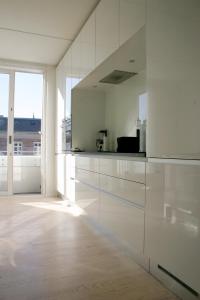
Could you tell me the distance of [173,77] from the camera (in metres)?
1.57

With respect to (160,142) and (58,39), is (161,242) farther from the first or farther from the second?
(58,39)

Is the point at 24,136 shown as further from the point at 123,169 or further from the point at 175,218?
the point at 175,218

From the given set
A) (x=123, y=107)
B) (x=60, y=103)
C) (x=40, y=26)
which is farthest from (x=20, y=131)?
(x=123, y=107)

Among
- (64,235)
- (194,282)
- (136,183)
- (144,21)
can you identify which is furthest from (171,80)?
(64,235)

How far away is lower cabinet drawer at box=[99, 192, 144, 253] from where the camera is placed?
1939 millimetres

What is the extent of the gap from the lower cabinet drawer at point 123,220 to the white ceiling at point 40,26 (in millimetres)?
2157

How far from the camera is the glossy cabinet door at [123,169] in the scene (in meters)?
1.91

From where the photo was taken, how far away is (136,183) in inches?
77.5

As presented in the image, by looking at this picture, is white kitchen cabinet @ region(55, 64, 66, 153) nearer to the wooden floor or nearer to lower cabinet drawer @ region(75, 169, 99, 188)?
lower cabinet drawer @ region(75, 169, 99, 188)

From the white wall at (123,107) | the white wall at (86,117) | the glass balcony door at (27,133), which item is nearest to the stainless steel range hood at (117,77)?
the white wall at (123,107)

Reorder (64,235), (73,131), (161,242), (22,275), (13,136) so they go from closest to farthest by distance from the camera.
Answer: (161,242) < (22,275) < (64,235) < (73,131) < (13,136)

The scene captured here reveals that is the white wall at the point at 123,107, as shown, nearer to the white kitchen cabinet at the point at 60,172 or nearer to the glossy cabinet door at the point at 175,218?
the white kitchen cabinet at the point at 60,172

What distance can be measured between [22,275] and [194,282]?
1.17m

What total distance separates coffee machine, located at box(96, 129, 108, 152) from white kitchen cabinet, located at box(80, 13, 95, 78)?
89cm
